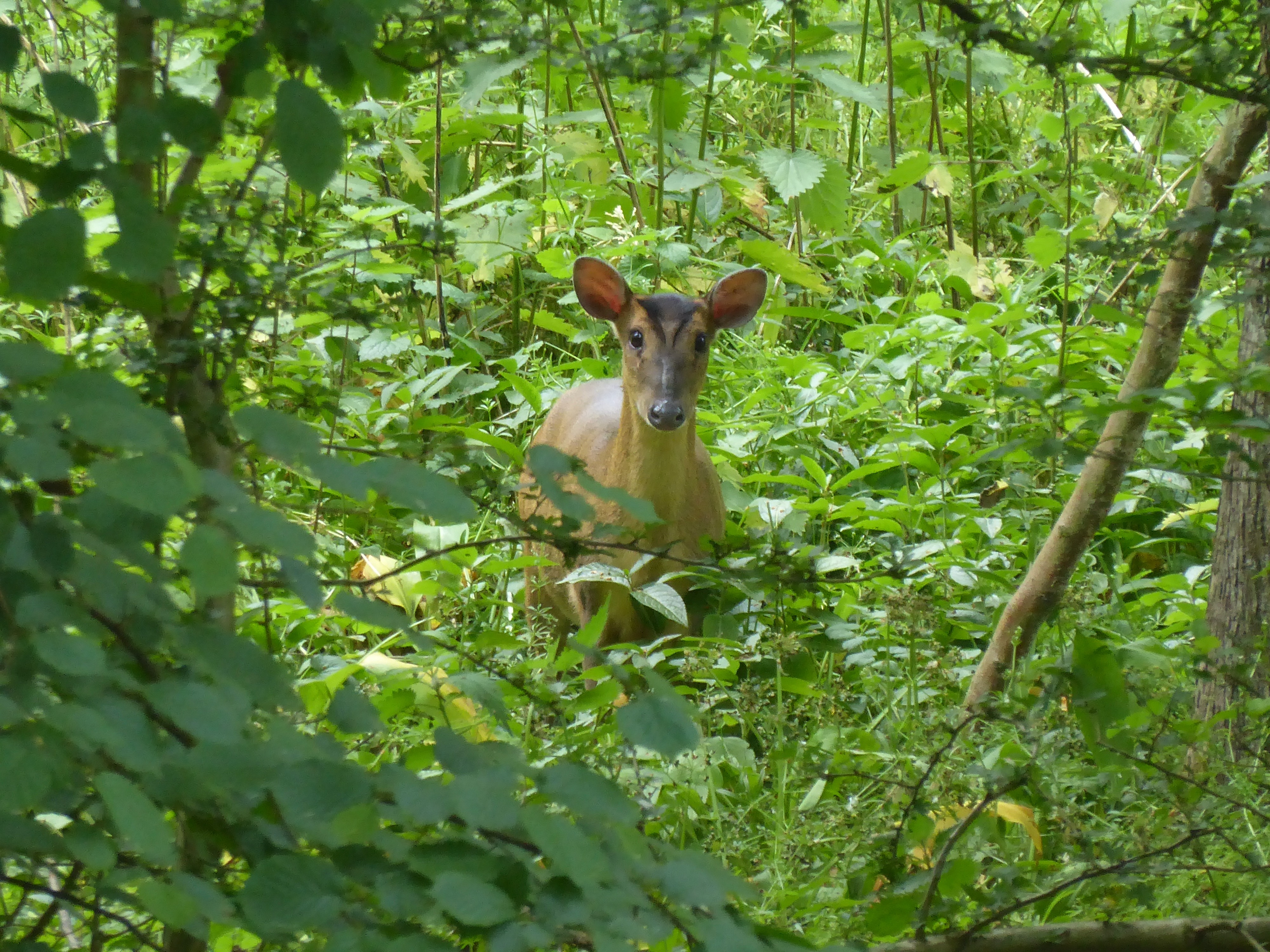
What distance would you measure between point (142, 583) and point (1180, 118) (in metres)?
5.42

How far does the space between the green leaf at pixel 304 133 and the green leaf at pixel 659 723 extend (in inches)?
19.9

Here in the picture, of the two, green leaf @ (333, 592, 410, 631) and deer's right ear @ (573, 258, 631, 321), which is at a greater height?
green leaf @ (333, 592, 410, 631)

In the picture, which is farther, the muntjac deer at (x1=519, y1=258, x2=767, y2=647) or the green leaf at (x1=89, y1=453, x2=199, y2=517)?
the muntjac deer at (x1=519, y1=258, x2=767, y2=647)

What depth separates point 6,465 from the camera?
999mm

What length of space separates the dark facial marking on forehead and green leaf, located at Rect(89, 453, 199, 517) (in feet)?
12.0

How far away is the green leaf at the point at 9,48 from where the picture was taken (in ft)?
3.69

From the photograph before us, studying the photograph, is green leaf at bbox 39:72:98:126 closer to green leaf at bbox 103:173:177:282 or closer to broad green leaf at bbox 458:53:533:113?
green leaf at bbox 103:173:177:282

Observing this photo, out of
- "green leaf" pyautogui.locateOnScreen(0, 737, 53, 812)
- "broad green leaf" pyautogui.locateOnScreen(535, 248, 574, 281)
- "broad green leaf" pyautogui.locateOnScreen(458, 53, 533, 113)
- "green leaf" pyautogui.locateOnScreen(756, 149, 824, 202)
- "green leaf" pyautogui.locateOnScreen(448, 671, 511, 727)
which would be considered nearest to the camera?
"green leaf" pyautogui.locateOnScreen(0, 737, 53, 812)

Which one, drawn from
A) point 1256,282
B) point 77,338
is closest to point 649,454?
point 77,338

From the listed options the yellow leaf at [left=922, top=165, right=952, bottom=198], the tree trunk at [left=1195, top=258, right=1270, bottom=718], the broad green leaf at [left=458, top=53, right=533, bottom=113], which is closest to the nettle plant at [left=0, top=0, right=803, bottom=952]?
the broad green leaf at [left=458, top=53, right=533, bottom=113]

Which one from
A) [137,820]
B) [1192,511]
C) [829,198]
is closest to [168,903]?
[137,820]

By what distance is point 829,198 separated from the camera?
5164 millimetres

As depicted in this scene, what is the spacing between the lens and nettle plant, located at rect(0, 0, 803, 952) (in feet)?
2.99

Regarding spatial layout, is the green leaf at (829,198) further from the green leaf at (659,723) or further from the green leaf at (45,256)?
the green leaf at (45,256)
